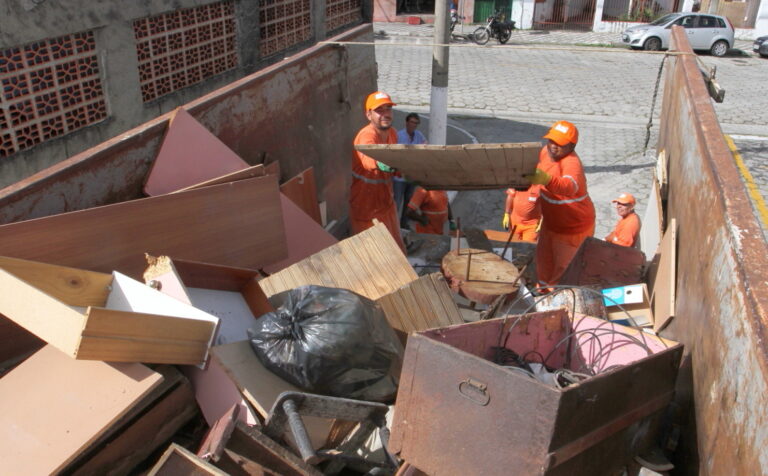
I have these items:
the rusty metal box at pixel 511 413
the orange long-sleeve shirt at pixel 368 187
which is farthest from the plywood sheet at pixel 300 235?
the rusty metal box at pixel 511 413

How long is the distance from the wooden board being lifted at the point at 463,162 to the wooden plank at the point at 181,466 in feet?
7.13

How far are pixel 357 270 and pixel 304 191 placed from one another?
6.73ft

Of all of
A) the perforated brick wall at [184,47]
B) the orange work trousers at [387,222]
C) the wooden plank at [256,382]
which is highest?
the perforated brick wall at [184,47]

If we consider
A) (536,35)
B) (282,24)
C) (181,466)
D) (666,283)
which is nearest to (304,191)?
(666,283)

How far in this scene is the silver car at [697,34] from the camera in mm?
18594

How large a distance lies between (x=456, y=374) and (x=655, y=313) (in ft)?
6.69

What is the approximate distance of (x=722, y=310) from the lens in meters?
2.29

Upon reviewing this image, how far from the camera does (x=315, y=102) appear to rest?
5.97 metres

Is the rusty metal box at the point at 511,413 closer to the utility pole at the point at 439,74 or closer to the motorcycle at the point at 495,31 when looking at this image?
the utility pole at the point at 439,74

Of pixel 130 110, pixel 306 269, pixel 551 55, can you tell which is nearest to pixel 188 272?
pixel 306 269

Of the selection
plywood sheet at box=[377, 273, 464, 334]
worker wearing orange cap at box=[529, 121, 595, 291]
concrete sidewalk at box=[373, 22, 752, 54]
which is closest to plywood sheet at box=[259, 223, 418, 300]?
plywood sheet at box=[377, 273, 464, 334]

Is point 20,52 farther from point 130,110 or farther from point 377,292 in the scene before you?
point 377,292

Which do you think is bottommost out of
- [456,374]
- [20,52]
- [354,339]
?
[354,339]

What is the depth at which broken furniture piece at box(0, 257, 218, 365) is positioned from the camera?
243cm
